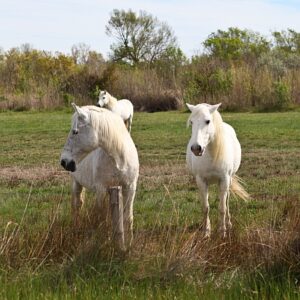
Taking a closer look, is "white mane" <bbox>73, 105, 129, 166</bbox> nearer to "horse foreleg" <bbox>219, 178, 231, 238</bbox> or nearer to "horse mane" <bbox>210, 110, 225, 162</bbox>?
A: "horse mane" <bbox>210, 110, 225, 162</bbox>

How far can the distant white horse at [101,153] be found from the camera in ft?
23.7

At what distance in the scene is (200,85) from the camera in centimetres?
3456

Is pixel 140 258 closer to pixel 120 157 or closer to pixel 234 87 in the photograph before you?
pixel 120 157

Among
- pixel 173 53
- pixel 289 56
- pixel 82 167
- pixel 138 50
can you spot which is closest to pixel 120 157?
pixel 82 167

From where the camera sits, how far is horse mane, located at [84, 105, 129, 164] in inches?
289

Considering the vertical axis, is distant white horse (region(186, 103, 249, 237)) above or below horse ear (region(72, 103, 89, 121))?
below

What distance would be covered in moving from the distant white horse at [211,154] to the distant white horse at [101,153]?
0.83 meters

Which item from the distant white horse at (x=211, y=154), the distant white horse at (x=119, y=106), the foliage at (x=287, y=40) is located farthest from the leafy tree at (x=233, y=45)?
the distant white horse at (x=211, y=154)

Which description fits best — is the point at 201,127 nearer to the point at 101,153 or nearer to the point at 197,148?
the point at 197,148

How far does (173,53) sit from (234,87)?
20884 mm

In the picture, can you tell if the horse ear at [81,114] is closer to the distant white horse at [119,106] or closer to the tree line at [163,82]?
the distant white horse at [119,106]

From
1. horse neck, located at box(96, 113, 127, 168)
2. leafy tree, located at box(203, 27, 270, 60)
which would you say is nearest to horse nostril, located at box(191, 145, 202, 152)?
horse neck, located at box(96, 113, 127, 168)

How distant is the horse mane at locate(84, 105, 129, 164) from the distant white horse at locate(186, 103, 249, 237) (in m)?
0.87

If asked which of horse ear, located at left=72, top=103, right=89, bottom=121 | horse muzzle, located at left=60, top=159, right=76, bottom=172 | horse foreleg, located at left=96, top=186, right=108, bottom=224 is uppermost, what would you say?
horse ear, located at left=72, top=103, right=89, bottom=121
